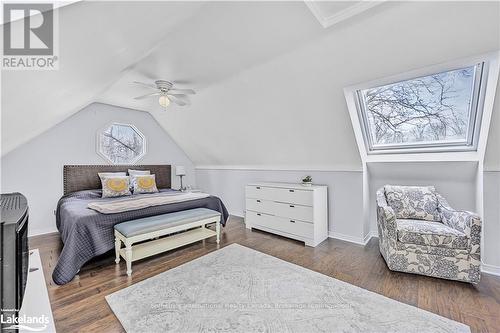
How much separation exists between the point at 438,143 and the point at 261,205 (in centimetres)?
256

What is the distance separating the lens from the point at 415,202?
2639 mm

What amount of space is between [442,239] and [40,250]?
4.77m

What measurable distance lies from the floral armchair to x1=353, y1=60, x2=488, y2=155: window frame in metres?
0.55

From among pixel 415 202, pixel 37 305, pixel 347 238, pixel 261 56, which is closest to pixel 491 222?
pixel 415 202

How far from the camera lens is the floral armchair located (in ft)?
6.52

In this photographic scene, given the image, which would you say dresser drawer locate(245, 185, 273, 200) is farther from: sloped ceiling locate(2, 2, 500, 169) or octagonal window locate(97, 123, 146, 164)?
octagonal window locate(97, 123, 146, 164)

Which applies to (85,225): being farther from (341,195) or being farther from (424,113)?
(424,113)

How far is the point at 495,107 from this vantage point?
6.50ft

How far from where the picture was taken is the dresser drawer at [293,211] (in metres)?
3.14

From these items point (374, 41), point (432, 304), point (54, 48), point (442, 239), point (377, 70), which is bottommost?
point (432, 304)

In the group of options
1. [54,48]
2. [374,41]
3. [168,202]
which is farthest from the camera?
[168,202]

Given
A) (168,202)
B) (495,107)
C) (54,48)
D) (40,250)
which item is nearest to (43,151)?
(40,250)

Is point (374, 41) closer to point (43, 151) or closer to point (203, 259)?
point (203, 259)

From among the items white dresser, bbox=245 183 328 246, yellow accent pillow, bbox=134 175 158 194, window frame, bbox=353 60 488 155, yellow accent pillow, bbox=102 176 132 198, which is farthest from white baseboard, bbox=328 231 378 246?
yellow accent pillow, bbox=102 176 132 198
